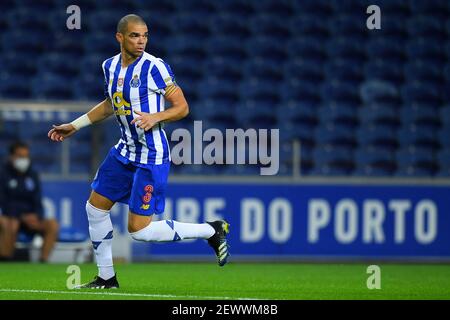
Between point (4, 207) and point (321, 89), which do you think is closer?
point (4, 207)

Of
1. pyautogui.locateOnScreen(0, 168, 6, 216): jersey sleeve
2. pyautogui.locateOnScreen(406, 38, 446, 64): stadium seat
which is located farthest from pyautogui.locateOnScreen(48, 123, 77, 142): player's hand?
pyautogui.locateOnScreen(406, 38, 446, 64): stadium seat

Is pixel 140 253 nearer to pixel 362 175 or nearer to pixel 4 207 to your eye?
pixel 4 207

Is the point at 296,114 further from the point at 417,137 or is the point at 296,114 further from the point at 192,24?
the point at 192,24

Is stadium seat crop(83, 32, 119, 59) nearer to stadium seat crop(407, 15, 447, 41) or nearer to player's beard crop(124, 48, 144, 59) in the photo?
stadium seat crop(407, 15, 447, 41)

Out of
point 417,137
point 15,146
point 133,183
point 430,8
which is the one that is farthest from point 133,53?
point 430,8

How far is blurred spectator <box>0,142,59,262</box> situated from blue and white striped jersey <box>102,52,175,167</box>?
4.76 metres

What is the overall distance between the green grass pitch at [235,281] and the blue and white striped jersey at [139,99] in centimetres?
95

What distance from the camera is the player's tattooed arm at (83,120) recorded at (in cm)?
777

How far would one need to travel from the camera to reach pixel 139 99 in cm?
746

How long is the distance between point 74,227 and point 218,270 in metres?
2.55

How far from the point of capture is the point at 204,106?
1488cm

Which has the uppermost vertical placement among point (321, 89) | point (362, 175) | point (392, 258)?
point (321, 89)
